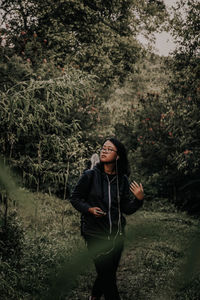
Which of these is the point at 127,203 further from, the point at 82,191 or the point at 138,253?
the point at 138,253

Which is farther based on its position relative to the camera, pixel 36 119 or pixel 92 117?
pixel 92 117

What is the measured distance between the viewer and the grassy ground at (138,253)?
39 cm

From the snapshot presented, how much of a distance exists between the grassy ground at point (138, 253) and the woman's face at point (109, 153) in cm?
67

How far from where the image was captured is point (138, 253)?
385mm

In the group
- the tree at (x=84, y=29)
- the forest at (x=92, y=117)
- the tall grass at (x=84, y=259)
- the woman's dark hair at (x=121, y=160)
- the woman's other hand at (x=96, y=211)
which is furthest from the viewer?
the tree at (x=84, y=29)

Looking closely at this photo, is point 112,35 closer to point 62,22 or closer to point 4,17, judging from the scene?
point 62,22

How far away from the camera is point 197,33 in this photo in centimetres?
753

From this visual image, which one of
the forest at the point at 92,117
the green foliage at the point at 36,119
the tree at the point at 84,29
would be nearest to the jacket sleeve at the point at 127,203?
the green foliage at the point at 36,119

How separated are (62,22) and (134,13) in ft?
12.2

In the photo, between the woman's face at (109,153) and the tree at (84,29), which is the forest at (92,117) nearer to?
the tree at (84,29)

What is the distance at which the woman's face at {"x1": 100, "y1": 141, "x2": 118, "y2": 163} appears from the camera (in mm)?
2742

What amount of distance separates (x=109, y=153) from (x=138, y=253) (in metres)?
2.39

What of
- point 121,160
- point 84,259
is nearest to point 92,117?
point 121,160

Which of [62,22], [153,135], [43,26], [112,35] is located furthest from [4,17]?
[153,135]
